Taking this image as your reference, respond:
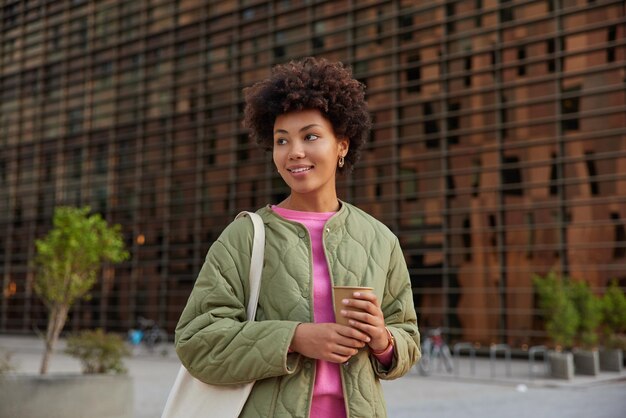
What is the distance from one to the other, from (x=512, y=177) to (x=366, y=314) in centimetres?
2538

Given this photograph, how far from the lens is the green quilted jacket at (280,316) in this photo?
2051mm

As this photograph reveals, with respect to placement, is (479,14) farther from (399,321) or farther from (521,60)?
(399,321)

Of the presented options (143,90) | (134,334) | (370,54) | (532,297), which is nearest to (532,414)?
(532,297)

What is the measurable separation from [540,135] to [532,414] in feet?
55.5

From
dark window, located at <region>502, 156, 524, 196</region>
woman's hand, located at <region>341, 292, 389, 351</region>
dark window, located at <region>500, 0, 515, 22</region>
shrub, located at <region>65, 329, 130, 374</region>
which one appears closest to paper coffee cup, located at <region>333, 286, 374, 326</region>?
woman's hand, located at <region>341, 292, 389, 351</region>

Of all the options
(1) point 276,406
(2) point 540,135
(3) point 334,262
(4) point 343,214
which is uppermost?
(2) point 540,135

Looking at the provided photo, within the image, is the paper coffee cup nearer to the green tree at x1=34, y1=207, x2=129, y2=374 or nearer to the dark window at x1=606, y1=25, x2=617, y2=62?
the green tree at x1=34, y1=207, x2=129, y2=374

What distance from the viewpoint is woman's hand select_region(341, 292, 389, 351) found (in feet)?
6.39

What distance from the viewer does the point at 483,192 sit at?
26.7 m

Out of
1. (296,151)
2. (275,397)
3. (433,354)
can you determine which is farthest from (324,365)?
(433,354)

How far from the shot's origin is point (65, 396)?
8375mm

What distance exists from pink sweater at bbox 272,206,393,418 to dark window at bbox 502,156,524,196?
24.9 meters

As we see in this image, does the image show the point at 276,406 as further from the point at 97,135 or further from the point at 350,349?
the point at 97,135

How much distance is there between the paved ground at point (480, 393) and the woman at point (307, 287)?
26.9ft
